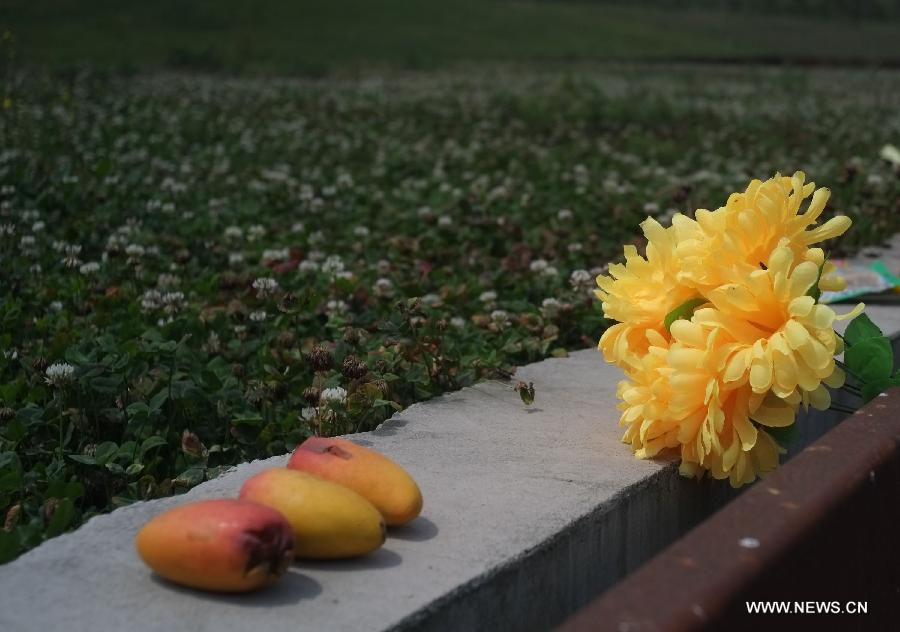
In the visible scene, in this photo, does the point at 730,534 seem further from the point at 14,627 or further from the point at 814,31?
the point at 814,31

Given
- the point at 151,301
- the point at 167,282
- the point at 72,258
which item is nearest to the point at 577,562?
the point at 151,301

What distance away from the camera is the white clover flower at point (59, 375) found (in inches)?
118

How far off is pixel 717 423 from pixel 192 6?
23996mm

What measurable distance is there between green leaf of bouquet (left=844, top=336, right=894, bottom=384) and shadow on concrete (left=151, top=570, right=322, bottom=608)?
132 centimetres

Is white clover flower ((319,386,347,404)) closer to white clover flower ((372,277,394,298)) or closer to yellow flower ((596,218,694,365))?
yellow flower ((596,218,694,365))

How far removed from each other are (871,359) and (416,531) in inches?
43.3

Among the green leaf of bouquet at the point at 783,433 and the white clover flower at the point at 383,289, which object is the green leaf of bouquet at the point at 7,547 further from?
the white clover flower at the point at 383,289

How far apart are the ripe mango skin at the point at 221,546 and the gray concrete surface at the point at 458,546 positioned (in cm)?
4

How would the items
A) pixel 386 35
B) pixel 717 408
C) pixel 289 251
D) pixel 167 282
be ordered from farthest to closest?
pixel 386 35 → pixel 289 251 → pixel 167 282 → pixel 717 408

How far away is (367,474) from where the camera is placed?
213 centimetres

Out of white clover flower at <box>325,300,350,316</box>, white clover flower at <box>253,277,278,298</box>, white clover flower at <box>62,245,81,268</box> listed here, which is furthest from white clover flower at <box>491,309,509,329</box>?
white clover flower at <box>62,245,81,268</box>

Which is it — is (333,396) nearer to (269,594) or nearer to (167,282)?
(269,594)

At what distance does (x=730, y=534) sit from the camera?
69.4 inches

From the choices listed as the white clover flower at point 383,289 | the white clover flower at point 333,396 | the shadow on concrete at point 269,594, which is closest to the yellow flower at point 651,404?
the white clover flower at point 333,396
